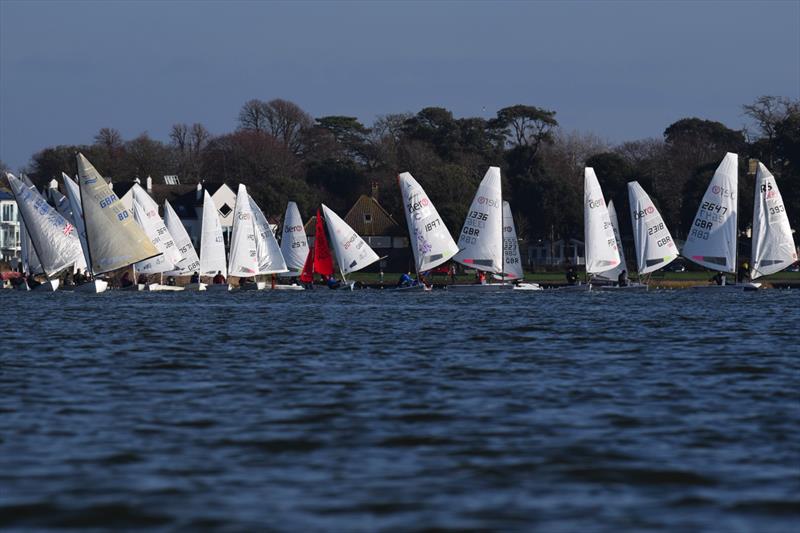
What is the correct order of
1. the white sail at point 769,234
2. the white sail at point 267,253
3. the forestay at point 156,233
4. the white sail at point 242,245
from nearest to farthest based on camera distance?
1. the white sail at point 769,234
2. the forestay at point 156,233
3. the white sail at point 242,245
4. the white sail at point 267,253

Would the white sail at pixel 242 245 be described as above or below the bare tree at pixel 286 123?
below

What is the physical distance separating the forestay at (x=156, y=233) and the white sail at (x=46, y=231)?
17.0 ft

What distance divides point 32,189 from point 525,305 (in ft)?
104

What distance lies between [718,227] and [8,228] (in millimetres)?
87094

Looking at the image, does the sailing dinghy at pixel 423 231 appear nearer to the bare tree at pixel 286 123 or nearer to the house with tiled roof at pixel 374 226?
the house with tiled roof at pixel 374 226

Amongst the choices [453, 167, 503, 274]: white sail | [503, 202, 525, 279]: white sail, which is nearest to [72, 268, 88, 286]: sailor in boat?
[453, 167, 503, 274]: white sail

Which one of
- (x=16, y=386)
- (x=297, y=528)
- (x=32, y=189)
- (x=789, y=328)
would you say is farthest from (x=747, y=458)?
(x=32, y=189)

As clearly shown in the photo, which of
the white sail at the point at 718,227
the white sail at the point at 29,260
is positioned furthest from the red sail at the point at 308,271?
the white sail at the point at 718,227

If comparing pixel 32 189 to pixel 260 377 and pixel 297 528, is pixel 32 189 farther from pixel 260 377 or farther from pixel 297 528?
pixel 297 528

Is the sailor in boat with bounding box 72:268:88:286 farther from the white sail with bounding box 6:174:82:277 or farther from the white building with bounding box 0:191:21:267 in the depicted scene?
the white building with bounding box 0:191:21:267

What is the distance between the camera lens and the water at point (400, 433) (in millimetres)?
10688

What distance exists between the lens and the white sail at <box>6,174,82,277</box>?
2813 inches

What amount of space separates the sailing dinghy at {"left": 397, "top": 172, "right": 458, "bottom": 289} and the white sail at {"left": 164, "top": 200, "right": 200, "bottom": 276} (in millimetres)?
16837

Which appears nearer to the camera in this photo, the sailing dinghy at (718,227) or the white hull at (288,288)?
the sailing dinghy at (718,227)
